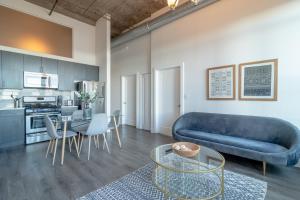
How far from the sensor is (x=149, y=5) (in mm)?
4562

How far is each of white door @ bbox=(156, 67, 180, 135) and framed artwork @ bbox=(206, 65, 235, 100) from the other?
3.35 feet

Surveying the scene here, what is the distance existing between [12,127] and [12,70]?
1.47m

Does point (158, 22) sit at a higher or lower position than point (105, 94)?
higher

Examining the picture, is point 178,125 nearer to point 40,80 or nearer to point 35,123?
point 35,123

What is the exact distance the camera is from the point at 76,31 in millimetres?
5391

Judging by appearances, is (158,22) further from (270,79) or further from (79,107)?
(79,107)

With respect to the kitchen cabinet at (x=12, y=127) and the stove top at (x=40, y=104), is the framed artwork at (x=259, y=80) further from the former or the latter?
the kitchen cabinet at (x=12, y=127)

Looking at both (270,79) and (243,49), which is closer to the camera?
(270,79)

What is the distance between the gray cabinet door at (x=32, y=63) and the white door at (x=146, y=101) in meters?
3.21

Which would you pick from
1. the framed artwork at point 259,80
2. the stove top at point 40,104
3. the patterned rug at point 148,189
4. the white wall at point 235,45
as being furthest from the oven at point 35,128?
the framed artwork at point 259,80

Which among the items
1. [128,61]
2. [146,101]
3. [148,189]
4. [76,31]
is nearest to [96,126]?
[148,189]

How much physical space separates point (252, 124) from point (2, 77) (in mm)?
5764

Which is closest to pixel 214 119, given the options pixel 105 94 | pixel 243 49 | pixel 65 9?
pixel 243 49

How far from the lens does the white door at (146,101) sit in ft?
17.8
